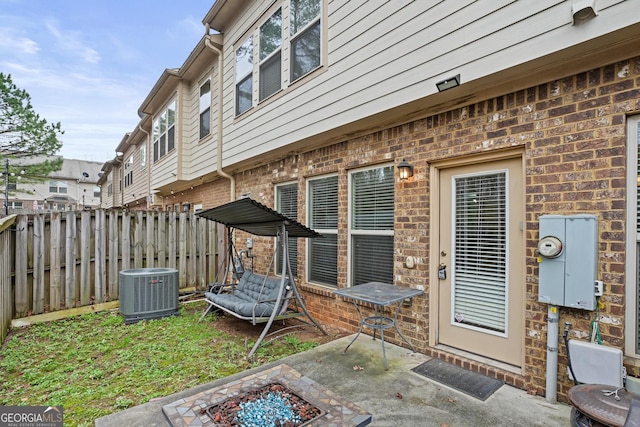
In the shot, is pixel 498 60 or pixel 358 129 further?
pixel 358 129

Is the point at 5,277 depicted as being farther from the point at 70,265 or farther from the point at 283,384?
the point at 283,384

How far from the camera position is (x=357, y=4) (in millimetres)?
4031

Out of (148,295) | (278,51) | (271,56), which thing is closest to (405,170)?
(278,51)

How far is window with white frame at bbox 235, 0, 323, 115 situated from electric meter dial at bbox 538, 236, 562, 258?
3.64 metres

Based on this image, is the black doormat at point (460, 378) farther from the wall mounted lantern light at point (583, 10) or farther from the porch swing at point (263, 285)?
the wall mounted lantern light at point (583, 10)

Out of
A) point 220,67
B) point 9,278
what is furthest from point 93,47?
point 9,278

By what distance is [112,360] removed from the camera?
378 centimetres

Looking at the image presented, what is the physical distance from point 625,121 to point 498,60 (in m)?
1.04

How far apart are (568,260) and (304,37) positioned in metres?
4.58

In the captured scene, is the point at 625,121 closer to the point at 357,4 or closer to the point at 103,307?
the point at 357,4

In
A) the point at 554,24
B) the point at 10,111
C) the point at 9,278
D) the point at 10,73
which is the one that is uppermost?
the point at 10,73

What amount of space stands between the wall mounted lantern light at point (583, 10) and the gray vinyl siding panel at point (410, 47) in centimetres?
4

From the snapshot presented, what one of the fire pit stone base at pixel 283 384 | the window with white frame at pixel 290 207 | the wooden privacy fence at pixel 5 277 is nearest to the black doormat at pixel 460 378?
the fire pit stone base at pixel 283 384

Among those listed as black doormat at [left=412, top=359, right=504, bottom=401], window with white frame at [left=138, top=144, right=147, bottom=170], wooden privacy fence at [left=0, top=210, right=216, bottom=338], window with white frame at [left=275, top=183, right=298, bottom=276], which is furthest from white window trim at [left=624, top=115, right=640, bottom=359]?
window with white frame at [left=138, top=144, right=147, bottom=170]
